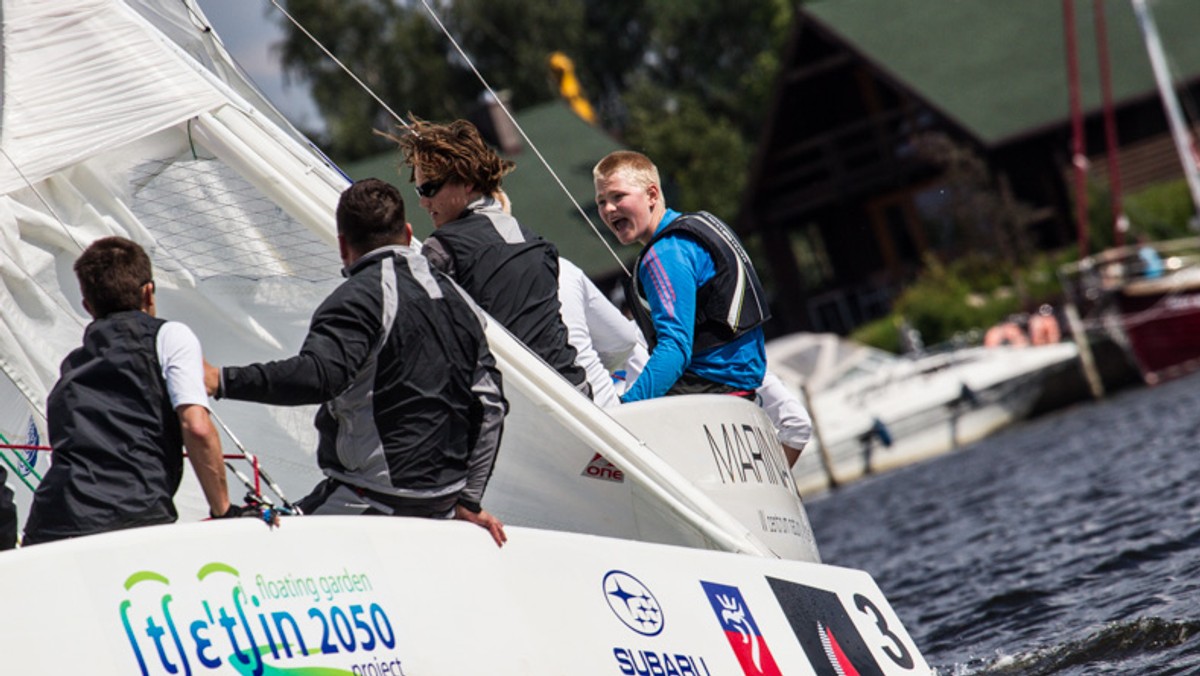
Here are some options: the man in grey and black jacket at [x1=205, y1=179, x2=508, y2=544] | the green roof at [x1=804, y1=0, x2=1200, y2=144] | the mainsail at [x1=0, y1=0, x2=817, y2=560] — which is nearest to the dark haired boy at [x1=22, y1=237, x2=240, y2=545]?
the man in grey and black jacket at [x1=205, y1=179, x2=508, y2=544]

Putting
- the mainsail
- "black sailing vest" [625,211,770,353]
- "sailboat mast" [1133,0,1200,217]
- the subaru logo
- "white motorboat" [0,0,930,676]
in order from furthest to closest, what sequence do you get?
"sailboat mast" [1133,0,1200,217] < "black sailing vest" [625,211,770,353] < the mainsail < the subaru logo < "white motorboat" [0,0,930,676]

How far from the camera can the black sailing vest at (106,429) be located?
13.8 ft

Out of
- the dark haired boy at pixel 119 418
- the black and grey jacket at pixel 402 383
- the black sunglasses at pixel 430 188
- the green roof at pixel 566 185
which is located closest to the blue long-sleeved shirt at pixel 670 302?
the black sunglasses at pixel 430 188

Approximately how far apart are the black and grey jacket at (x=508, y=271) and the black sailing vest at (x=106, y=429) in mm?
1338

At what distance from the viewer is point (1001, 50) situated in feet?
107

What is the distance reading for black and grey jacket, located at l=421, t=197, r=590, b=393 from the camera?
5438mm

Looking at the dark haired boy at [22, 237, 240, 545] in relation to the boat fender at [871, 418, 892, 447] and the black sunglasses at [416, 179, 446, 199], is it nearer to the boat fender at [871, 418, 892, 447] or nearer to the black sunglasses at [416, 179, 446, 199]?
the black sunglasses at [416, 179, 446, 199]

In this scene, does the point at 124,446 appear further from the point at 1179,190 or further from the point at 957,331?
the point at 1179,190

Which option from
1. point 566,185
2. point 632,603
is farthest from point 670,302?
point 566,185

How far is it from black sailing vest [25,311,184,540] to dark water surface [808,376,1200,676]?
11.8ft

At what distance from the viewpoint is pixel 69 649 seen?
12.6 feet

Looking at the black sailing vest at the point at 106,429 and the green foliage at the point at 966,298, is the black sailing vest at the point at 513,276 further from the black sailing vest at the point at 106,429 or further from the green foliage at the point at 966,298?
the green foliage at the point at 966,298

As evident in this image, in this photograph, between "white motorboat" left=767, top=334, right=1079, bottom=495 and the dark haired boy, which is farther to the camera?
"white motorboat" left=767, top=334, right=1079, bottom=495

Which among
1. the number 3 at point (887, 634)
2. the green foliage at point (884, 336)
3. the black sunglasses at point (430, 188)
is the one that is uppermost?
the black sunglasses at point (430, 188)
